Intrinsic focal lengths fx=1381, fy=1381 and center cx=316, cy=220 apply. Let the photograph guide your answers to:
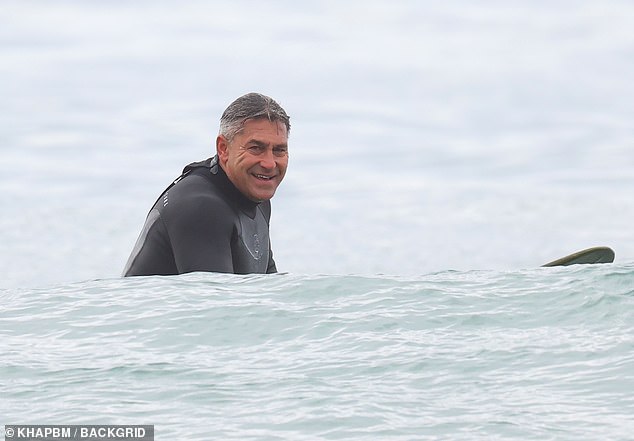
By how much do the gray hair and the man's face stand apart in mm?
31

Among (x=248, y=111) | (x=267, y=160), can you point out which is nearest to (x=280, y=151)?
(x=267, y=160)

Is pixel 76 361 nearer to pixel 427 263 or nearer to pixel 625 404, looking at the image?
pixel 625 404

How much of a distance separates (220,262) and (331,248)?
61.9 metres

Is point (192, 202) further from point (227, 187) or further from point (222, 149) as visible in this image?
point (222, 149)

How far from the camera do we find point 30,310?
859 cm

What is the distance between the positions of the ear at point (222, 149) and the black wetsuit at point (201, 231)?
0.16ft

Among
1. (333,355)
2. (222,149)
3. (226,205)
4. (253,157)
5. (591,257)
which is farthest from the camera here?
(591,257)

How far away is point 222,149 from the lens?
934 cm

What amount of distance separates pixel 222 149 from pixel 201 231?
798mm

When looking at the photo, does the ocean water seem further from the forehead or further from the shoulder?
the forehead

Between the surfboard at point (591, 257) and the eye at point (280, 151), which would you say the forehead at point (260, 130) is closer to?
the eye at point (280, 151)

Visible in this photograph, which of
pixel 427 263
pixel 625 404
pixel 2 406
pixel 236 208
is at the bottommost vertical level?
pixel 625 404

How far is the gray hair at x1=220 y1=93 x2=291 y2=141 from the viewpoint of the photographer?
9.26m

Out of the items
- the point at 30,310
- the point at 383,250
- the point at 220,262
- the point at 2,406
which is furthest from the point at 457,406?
the point at 383,250
